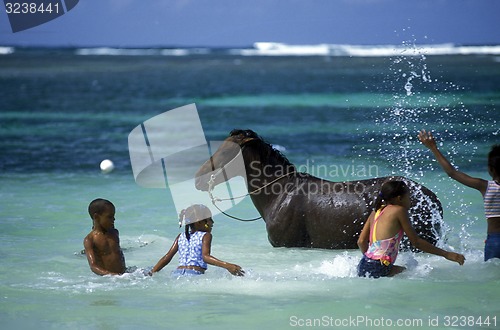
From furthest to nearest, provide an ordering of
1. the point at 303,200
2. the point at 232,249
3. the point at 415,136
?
the point at 415,136 < the point at 232,249 < the point at 303,200

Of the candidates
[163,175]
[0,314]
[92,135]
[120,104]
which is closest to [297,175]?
[0,314]

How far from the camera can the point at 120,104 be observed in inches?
1458

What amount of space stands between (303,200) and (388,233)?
71.5 inches

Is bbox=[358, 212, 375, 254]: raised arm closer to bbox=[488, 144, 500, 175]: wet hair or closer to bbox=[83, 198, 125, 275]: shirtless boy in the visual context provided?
bbox=[488, 144, 500, 175]: wet hair

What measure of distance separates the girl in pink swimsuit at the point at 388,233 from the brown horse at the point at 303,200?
1304 mm

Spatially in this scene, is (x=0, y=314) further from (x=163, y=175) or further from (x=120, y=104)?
(x=120, y=104)

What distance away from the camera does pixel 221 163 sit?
824cm

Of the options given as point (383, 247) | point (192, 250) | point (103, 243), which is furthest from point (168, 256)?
point (383, 247)

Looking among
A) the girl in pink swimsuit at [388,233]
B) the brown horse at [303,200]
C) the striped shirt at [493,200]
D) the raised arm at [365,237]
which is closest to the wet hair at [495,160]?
the striped shirt at [493,200]

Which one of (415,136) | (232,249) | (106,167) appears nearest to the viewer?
(232,249)

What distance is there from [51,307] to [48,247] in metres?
2.43

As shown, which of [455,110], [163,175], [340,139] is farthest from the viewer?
[455,110]

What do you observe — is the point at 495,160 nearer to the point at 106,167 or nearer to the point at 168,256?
the point at 168,256

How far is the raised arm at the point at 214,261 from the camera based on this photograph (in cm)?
679
